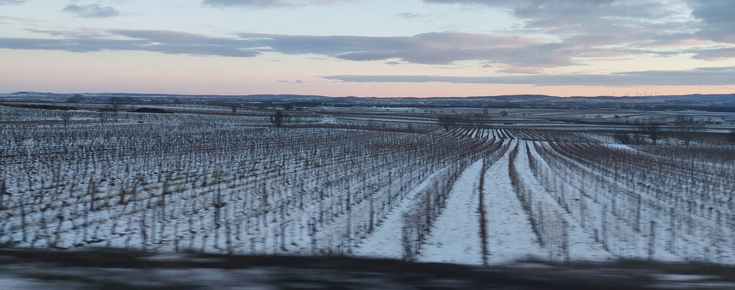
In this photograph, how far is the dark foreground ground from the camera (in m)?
4.43

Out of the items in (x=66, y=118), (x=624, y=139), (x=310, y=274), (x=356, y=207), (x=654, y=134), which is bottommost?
(x=624, y=139)

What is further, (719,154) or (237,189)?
(719,154)

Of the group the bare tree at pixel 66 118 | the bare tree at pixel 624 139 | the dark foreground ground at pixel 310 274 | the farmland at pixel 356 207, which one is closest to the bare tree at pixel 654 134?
the bare tree at pixel 624 139

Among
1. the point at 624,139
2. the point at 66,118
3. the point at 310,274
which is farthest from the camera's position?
the point at 624,139

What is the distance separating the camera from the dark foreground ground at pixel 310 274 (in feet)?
14.5

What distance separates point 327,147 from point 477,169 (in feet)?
35.0

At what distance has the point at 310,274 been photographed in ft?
15.4

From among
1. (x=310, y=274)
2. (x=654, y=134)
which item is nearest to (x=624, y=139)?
(x=654, y=134)

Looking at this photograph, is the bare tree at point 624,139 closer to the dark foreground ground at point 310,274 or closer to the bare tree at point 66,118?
the bare tree at point 66,118

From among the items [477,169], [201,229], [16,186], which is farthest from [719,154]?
[16,186]

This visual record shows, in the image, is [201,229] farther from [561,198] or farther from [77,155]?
[77,155]

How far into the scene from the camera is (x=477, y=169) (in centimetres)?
2494

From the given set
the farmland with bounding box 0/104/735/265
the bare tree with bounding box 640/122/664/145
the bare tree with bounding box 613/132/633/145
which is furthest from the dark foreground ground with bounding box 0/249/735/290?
the bare tree with bounding box 640/122/664/145

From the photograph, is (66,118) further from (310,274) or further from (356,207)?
(310,274)
